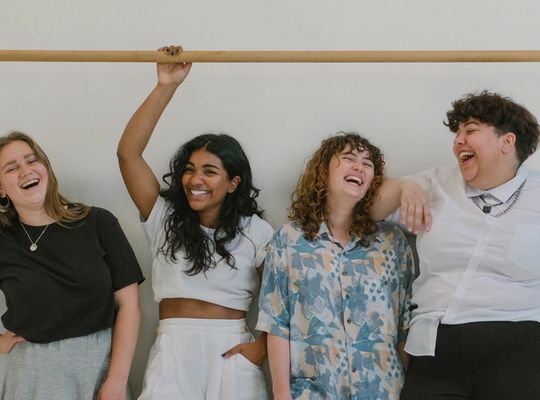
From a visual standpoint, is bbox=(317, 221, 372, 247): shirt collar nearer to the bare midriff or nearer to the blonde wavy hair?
the bare midriff

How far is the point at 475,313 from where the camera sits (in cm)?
194

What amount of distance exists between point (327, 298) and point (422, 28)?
3.30ft

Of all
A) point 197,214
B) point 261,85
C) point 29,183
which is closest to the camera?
point 29,183

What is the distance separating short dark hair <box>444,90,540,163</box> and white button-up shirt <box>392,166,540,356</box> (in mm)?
77

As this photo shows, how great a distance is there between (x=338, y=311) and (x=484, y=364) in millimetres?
442

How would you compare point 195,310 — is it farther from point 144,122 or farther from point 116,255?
point 144,122

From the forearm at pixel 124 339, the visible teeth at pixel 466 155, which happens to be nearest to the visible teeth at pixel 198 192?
the forearm at pixel 124 339

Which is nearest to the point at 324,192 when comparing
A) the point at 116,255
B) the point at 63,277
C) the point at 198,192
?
the point at 198,192

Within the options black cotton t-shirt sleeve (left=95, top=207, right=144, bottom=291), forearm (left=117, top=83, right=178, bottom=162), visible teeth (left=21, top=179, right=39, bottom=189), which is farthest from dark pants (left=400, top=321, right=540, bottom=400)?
visible teeth (left=21, top=179, right=39, bottom=189)

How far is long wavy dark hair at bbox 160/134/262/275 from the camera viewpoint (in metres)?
2.20

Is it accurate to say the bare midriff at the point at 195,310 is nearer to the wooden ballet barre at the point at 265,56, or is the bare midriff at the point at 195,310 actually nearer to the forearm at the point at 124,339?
the forearm at the point at 124,339

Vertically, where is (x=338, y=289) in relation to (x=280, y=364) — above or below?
above

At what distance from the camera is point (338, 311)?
208cm

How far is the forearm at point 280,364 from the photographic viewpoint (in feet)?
6.73
